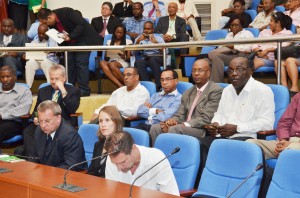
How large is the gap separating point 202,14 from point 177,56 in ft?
→ 8.78

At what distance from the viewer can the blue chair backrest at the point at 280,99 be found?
494 cm

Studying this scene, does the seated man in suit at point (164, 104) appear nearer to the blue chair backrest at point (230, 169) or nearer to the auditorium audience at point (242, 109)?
the auditorium audience at point (242, 109)

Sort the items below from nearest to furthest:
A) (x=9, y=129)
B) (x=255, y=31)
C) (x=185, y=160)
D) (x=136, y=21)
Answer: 1. (x=185, y=160)
2. (x=9, y=129)
3. (x=255, y=31)
4. (x=136, y=21)

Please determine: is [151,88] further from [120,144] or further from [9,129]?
[120,144]

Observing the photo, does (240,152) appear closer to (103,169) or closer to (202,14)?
(103,169)

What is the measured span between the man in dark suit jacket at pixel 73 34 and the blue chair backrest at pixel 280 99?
3.02m

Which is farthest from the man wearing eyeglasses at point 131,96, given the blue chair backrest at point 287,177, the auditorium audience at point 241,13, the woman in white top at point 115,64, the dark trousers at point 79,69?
the blue chair backrest at point 287,177

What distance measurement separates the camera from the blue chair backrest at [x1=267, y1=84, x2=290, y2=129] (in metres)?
4.94

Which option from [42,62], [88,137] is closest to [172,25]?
[42,62]

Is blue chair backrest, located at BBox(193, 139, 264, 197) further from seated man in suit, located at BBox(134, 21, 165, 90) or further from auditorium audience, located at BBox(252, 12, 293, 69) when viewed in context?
seated man in suit, located at BBox(134, 21, 165, 90)

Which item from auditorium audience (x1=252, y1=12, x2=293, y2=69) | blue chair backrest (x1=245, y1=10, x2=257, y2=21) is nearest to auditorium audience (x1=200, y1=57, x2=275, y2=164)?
auditorium audience (x1=252, y1=12, x2=293, y2=69)

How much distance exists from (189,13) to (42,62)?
269 cm

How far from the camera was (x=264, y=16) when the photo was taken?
7719 mm

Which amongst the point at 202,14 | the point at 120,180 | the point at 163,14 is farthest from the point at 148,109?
the point at 202,14
